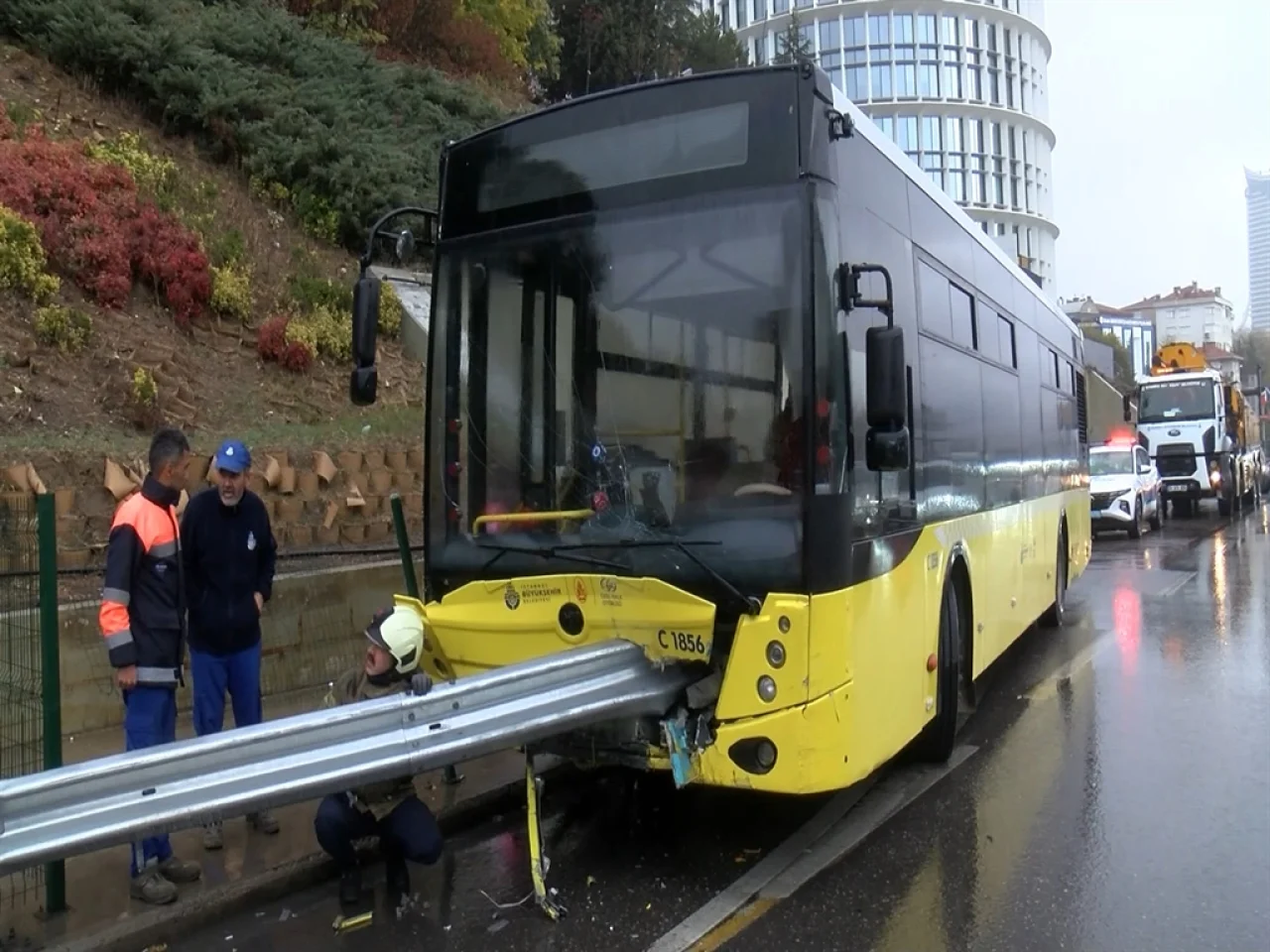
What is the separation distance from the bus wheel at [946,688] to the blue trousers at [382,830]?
3.22 metres

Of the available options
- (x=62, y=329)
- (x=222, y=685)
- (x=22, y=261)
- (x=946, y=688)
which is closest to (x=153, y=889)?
(x=222, y=685)

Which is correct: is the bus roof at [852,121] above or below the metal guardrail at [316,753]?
above

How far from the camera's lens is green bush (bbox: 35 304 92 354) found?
11.1 metres

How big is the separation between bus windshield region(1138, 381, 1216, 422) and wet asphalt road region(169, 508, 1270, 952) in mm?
24789

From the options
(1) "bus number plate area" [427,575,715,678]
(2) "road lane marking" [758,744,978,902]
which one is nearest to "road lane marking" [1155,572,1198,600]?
(2) "road lane marking" [758,744,978,902]

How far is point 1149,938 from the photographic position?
458cm

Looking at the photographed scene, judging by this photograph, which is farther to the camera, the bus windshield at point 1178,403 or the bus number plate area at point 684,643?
the bus windshield at point 1178,403

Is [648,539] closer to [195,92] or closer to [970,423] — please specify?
[970,423]

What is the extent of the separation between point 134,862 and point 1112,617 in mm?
11162

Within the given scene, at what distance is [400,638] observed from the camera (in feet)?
16.8

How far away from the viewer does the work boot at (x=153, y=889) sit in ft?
16.4

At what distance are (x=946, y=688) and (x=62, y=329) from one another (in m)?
9.16

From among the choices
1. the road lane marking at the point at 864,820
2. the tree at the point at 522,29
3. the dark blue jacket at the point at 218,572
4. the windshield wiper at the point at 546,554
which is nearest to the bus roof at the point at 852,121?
the windshield wiper at the point at 546,554

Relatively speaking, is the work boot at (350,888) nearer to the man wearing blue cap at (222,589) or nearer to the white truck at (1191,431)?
the man wearing blue cap at (222,589)
